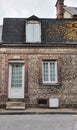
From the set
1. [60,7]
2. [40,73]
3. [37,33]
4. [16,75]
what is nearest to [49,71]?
[40,73]

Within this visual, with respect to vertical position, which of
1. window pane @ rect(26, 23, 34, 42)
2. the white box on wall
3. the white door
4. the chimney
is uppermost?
the chimney

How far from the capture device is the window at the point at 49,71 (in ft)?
58.6

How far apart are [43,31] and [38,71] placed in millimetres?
3104

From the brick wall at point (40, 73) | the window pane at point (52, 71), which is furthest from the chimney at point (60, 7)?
the window pane at point (52, 71)

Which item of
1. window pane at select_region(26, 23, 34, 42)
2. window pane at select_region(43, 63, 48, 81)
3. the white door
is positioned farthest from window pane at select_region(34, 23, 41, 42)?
the white door

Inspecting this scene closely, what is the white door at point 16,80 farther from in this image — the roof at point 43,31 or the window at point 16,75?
the roof at point 43,31

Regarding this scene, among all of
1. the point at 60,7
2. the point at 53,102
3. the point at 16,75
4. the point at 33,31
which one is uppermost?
the point at 60,7

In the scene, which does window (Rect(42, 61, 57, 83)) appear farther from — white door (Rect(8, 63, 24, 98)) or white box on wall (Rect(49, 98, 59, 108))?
white door (Rect(8, 63, 24, 98))

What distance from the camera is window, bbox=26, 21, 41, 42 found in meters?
18.3

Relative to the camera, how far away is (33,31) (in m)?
18.5

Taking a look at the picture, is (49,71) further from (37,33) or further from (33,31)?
(33,31)

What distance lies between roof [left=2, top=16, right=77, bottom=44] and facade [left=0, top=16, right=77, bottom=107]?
70 mm
